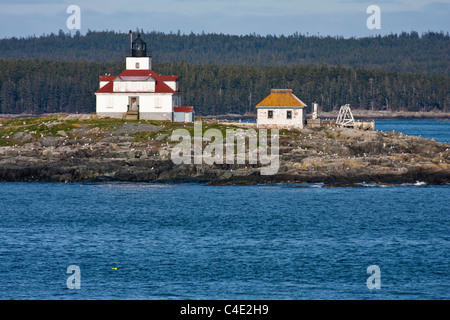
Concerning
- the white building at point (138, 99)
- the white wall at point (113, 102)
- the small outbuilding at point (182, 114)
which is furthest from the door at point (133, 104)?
the small outbuilding at point (182, 114)

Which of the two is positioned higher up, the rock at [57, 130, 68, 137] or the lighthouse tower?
the lighthouse tower

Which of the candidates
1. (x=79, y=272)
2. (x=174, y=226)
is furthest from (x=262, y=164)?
(x=79, y=272)

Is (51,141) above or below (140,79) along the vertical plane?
below

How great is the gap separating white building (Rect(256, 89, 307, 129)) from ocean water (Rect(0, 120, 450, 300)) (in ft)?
55.8

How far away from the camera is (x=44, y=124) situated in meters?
73.0

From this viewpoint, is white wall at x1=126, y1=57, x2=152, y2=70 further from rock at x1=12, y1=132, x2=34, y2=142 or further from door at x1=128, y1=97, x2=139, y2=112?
rock at x1=12, y1=132, x2=34, y2=142

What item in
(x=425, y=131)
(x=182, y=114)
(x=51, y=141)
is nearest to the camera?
(x=51, y=141)

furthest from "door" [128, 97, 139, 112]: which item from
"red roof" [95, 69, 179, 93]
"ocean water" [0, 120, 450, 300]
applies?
"ocean water" [0, 120, 450, 300]

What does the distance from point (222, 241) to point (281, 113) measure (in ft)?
118

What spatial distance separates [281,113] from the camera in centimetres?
7500

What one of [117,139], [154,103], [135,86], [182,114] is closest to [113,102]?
[135,86]

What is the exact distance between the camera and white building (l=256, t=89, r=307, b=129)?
7456 cm

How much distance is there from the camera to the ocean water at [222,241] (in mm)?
31844

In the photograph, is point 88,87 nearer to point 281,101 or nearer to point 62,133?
point 62,133
